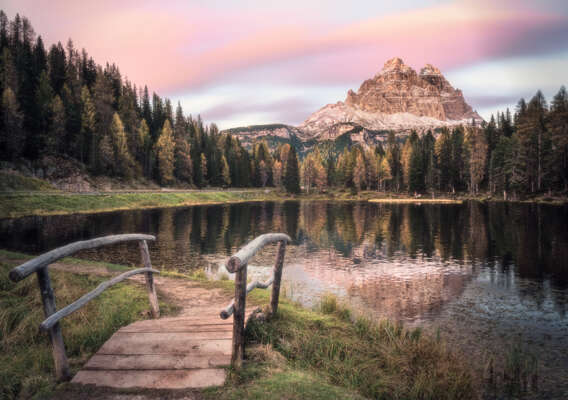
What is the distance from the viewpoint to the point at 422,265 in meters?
20.4

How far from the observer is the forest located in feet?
233

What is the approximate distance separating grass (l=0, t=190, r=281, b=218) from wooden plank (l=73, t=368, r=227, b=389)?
45.6 metres

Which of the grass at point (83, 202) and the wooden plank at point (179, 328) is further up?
the grass at point (83, 202)

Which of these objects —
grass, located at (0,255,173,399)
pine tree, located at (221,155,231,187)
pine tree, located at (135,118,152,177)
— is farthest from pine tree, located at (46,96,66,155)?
grass, located at (0,255,173,399)

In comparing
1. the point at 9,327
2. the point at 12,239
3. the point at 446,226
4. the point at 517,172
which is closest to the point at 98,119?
the point at 12,239

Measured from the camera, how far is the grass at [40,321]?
4.95 meters

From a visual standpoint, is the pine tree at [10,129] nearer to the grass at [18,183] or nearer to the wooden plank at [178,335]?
the grass at [18,183]

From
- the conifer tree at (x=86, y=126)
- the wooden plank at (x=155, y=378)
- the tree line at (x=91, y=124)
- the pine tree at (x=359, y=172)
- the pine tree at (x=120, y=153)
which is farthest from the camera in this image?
the pine tree at (x=359, y=172)

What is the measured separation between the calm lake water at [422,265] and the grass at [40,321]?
658cm

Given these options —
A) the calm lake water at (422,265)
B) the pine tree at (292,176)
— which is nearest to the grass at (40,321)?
the calm lake water at (422,265)

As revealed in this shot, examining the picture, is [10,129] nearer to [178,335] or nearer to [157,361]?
[178,335]

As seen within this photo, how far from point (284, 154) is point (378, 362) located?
138 m

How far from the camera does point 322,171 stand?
129250 mm

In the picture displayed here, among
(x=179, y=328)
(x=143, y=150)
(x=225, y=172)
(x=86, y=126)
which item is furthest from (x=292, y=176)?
(x=179, y=328)
